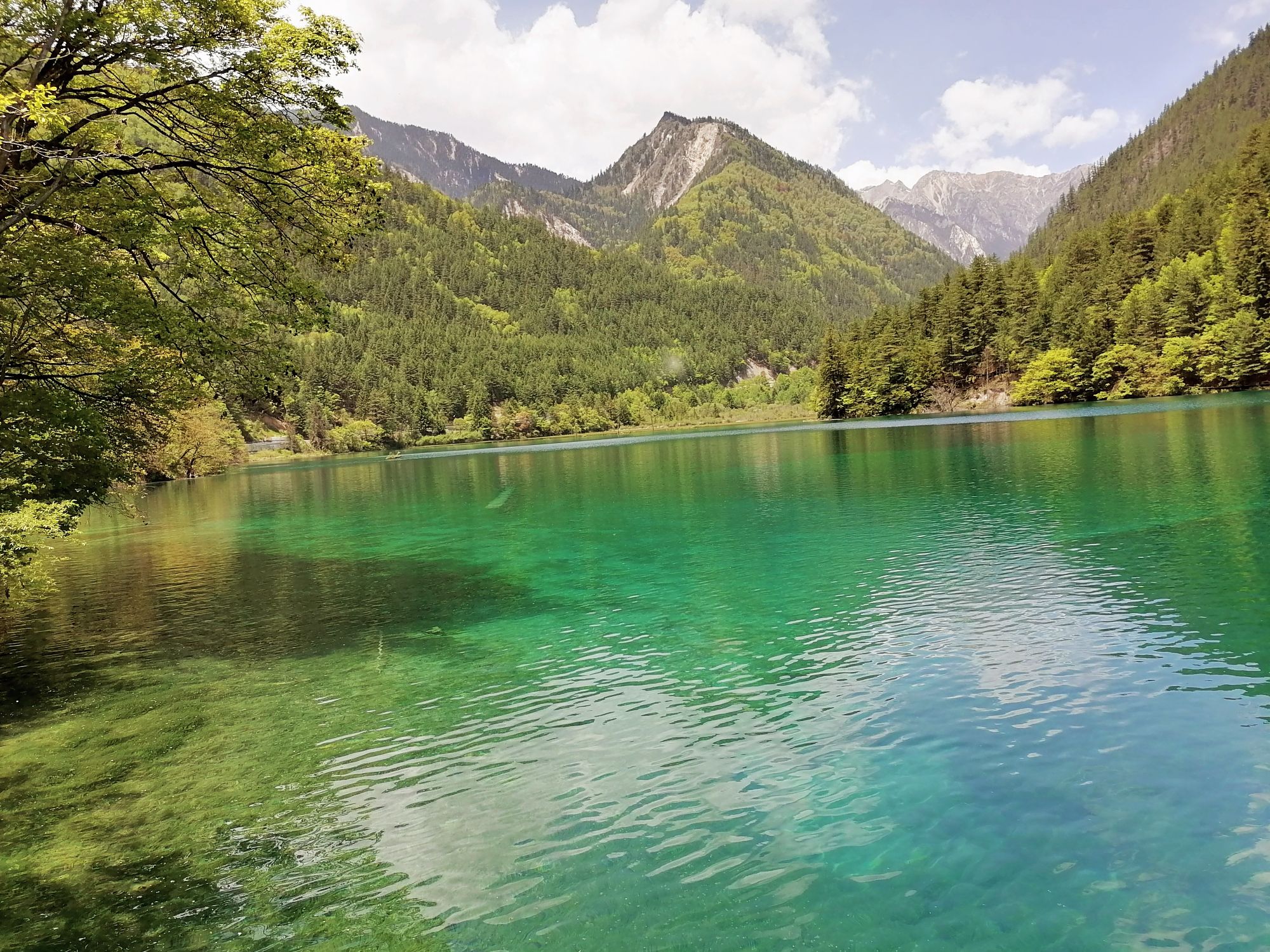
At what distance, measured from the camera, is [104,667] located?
1905 cm

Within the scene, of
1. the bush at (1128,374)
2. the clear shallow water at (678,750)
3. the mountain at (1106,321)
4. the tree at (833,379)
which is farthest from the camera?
the tree at (833,379)

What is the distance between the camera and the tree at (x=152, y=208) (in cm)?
1325

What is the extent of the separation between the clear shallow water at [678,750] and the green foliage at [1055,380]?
12862 centimetres

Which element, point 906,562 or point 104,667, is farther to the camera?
point 906,562

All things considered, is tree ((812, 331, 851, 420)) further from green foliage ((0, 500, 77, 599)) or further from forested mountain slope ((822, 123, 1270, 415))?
green foliage ((0, 500, 77, 599))

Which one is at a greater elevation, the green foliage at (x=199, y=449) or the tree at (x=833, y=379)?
the tree at (x=833, y=379)

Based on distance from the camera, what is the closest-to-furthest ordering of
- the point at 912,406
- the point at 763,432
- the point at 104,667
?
1. the point at 104,667
2. the point at 763,432
3. the point at 912,406

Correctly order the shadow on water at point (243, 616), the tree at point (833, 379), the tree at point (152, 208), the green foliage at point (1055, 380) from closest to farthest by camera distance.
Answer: the tree at point (152, 208)
the shadow on water at point (243, 616)
the green foliage at point (1055, 380)
the tree at point (833, 379)

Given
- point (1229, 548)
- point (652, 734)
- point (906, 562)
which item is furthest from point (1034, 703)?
point (1229, 548)

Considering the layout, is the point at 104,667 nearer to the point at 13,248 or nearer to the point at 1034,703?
the point at 13,248

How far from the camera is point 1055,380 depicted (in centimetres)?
14450

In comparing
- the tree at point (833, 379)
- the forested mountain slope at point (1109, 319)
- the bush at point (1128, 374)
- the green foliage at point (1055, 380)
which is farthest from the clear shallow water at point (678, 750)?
the tree at point (833, 379)

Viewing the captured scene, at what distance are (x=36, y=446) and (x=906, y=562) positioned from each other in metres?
24.1

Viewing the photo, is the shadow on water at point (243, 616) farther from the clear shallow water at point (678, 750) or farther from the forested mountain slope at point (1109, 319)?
the forested mountain slope at point (1109, 319)
